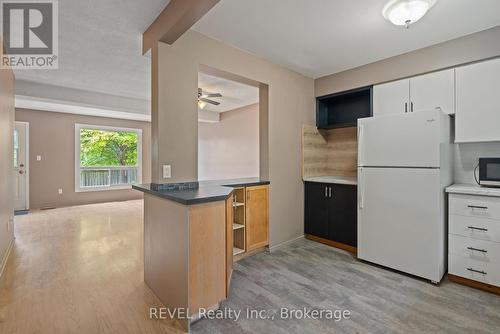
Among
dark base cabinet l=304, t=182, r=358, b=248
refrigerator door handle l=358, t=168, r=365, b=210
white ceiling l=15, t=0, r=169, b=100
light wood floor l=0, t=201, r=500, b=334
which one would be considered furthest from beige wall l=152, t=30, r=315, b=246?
refrigerator door handle l=358, t=168, r=365, b=210

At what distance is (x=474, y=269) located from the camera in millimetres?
2168

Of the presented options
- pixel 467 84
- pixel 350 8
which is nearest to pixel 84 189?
pixel 350 8

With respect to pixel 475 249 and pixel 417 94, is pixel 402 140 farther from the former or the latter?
pixel 475 249

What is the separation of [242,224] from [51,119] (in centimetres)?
571

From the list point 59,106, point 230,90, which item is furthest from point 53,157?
point 230,90

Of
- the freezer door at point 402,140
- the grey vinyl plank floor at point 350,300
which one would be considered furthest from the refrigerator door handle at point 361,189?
the grey vinyl plank floor at point 350,300

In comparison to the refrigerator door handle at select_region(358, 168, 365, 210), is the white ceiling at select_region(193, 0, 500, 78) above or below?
above

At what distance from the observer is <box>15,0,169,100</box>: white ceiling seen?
6.81ft

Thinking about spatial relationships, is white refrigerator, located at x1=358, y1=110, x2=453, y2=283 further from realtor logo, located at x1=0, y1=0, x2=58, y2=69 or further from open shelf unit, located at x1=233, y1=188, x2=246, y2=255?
realtor logo, located at x1=0, y1=0, x2=58, y2=69

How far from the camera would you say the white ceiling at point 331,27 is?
6.58ft

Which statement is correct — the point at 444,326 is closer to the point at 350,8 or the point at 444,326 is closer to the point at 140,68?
the point at 350,8

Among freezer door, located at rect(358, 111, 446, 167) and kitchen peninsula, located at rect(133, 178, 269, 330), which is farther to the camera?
freezer door, located at rect(358, 111, 446, 167)

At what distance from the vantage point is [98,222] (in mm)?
4438

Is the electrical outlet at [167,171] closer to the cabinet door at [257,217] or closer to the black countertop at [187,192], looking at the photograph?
the black countertop at [187,192]
